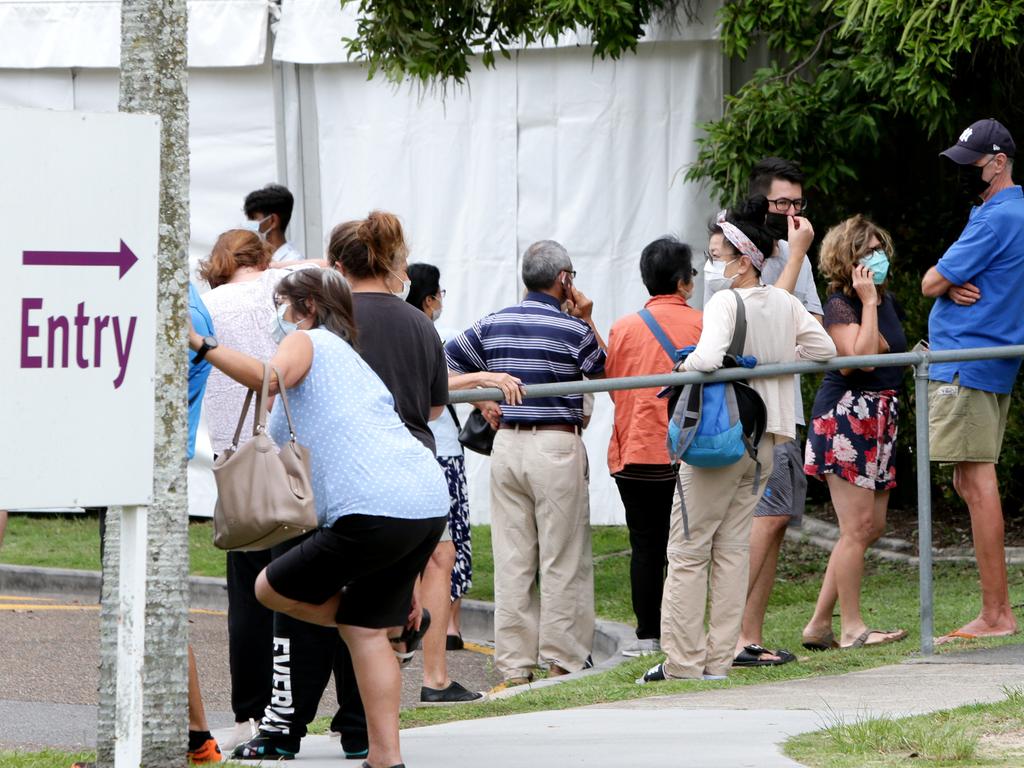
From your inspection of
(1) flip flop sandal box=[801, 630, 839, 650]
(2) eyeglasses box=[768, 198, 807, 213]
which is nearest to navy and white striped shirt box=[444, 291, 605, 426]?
(2) eyeglasses box=[768, 198, 807, 213]

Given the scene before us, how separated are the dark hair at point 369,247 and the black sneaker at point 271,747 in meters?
1.52

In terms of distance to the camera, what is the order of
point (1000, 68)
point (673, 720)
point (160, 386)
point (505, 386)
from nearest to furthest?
point (160, 386)
point (673, 720)
point (505, 386)
point (1000, 68)

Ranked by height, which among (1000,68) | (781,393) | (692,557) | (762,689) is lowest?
(762,689)

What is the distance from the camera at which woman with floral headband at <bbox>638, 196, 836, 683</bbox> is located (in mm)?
6738

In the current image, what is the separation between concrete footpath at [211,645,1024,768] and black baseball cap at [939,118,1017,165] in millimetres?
2084

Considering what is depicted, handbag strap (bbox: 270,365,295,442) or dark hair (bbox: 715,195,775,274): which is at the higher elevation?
dark hair (bbox: 715,195,775,274)

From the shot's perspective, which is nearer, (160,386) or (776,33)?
(160,386)

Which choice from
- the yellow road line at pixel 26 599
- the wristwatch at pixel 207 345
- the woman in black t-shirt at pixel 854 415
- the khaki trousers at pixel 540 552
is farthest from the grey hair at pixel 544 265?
the yellow road line at pixel 26 599

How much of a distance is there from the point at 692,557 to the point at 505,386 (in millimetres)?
1121

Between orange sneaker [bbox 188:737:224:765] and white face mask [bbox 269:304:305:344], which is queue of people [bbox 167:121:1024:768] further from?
orange sneaker [bbox 188:737:224:765]

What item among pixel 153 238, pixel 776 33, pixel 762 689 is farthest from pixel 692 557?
pixel 776 33

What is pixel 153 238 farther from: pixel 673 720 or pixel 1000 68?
pixel 1000 68

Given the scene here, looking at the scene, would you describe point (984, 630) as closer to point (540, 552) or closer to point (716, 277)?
point (716, 277)

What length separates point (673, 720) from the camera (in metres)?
5.81
